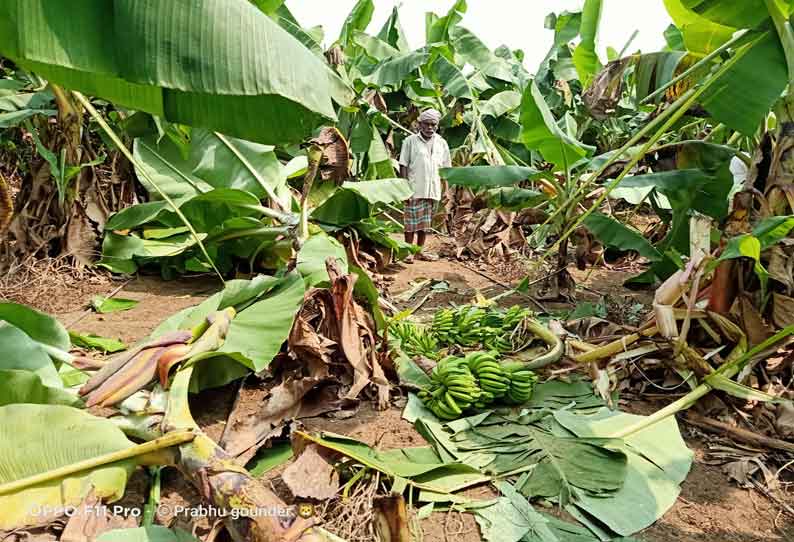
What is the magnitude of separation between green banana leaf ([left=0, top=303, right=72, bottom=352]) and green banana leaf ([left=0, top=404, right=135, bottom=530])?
60 centimetres

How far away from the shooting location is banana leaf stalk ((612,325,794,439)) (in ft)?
8.31

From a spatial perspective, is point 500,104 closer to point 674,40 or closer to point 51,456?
point 674,40

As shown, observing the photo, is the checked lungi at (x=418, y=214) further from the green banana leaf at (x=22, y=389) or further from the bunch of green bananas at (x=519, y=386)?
the green banana leaf at (x=22, y=389)

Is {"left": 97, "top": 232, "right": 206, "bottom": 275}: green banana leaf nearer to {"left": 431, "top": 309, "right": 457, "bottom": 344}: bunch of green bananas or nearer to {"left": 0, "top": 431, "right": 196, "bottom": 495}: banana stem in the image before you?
{"left": 431, "top": 309, "right": 457, "bottom": 344}: bunch of green bananas

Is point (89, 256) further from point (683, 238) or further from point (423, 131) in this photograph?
point (683, 238)

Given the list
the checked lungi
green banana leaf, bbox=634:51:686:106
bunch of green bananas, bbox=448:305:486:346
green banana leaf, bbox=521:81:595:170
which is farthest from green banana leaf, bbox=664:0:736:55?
the checked lungi

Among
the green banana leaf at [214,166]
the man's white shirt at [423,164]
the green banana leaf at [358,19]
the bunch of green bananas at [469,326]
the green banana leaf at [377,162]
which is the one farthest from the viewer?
the green banana leaf at [358,19]

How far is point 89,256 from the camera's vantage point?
16.0ft

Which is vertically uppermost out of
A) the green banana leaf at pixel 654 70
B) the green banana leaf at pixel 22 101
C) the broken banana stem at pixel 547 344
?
the green banana leaf at pixel 654 70

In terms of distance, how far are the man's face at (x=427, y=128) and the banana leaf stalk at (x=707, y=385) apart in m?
5.28

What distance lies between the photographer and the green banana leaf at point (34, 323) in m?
2.29

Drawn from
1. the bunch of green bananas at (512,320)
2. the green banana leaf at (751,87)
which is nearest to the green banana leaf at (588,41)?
the green banana leaf at (751,87)

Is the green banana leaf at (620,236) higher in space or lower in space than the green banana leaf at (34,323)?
lower

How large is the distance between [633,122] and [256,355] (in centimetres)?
1074
